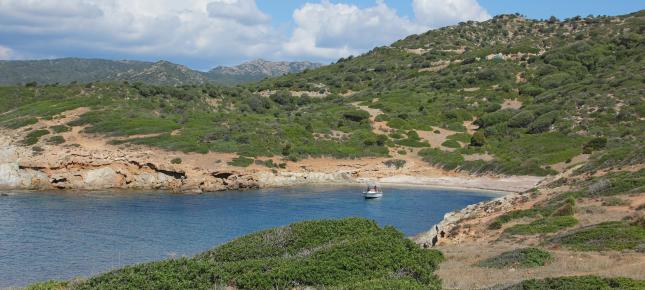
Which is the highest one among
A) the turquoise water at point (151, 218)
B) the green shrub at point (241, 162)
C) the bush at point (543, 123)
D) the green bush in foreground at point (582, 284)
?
the bush at point (543, 123)

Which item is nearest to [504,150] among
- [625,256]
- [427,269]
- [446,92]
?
[446,92]

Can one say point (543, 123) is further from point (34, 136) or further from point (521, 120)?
point (34, 136)

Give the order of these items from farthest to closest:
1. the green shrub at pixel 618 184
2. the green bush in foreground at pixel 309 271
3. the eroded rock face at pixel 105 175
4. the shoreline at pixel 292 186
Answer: the eroded rock face at pixel 105 175, the shoreline at pixel 292 186, the green shrub at pixel 618 184, the green bush in foreground at pixel 309 271

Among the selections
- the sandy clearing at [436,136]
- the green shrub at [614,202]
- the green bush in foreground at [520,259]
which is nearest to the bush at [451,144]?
the sandy clearing at [436,136]

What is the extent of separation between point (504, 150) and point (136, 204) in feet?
138

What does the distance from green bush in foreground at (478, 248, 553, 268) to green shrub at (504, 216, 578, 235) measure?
20.1 ft

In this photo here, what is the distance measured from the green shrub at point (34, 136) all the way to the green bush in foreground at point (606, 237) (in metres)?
57.2

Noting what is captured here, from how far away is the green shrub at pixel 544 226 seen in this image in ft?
85.9

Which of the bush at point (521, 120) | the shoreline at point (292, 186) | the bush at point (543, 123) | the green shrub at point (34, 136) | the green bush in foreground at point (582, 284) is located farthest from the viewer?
the bush at point (521, 120)

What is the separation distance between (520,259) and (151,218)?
2936 cm

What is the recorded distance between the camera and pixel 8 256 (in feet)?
98.3

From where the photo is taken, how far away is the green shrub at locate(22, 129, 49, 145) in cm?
6322

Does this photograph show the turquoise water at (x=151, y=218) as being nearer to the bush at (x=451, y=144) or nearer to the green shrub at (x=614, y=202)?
the green shrub at (x=614, y=202)

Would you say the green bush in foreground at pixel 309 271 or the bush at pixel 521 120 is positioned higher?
the bush at pixel 521 120
